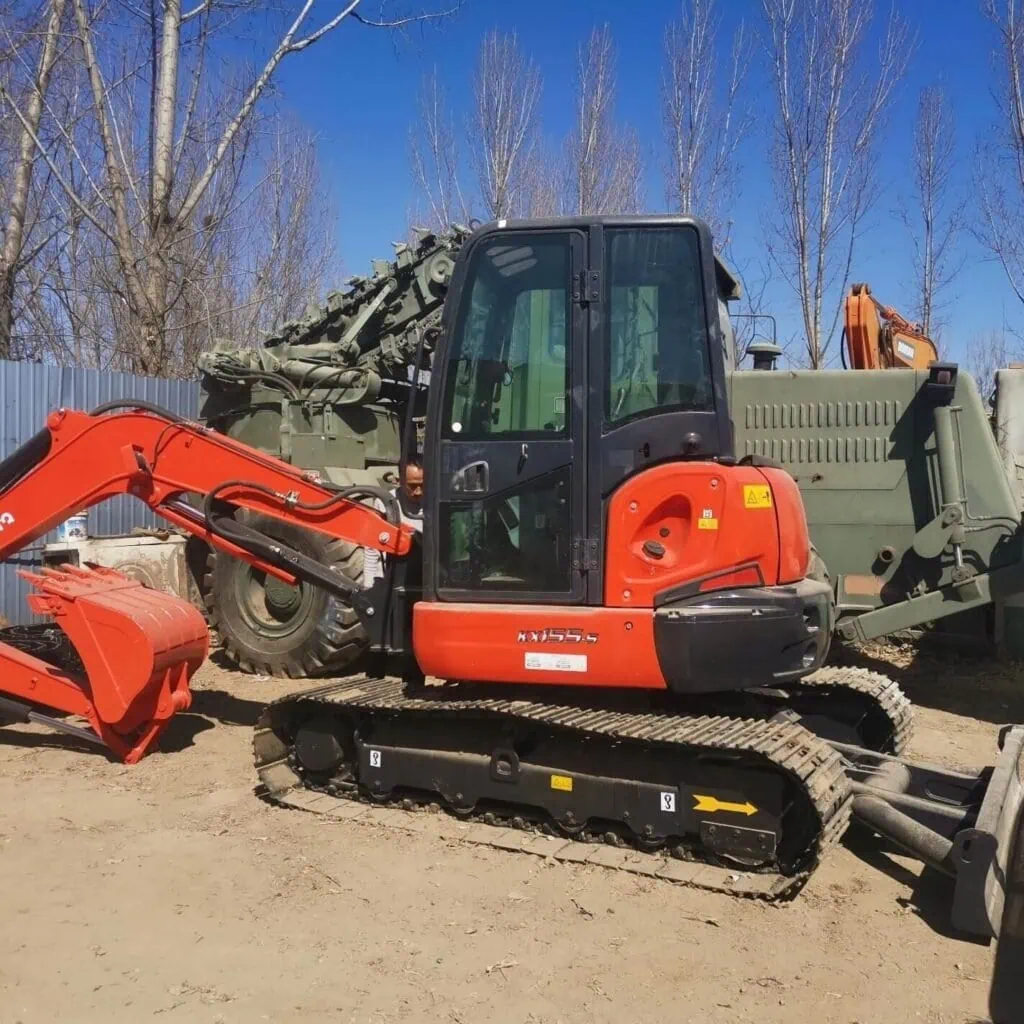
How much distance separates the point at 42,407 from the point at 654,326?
7.33 m

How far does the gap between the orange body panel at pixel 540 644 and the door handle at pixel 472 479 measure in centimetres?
51

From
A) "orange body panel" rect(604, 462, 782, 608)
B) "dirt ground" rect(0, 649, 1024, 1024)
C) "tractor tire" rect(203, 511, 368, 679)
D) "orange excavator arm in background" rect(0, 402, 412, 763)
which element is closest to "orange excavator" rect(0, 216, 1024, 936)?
"orange body panel" rect(604, 462, 782, 608)

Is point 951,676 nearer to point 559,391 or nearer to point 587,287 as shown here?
point 559,391

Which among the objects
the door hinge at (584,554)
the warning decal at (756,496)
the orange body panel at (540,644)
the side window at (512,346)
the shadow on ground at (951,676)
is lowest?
the shadow on ground at (951,676)

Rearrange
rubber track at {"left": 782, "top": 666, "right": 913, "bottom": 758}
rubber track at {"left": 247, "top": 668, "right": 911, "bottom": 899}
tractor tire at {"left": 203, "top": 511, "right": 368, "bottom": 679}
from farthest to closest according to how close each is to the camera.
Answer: tractor tire at {"left": 203, "top": 511, "right": 368, "bottom": 679} → rubber track at {"left": 782, "top": 666, "right": 913, "bottom": 758} → rubber track at {"left": 247, "top": 668, "right": 911, "bottom": 899}

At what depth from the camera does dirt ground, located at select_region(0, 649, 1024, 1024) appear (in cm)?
326

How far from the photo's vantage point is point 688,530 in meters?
4.25

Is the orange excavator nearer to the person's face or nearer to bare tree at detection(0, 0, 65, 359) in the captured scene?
the person's face

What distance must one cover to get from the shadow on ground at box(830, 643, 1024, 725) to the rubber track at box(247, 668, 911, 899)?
2516mm

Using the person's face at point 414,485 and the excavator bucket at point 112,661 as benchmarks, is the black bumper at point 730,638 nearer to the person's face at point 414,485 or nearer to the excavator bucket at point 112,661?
the person's face at point 414,485

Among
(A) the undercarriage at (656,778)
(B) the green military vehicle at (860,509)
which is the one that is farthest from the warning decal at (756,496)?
(B) the green military vehicle at (860,509)

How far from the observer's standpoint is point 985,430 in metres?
7.39

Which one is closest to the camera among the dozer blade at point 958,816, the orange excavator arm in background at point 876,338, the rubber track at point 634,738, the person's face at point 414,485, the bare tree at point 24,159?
the dozer blade at point 958,816

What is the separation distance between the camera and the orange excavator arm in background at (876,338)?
338 inches
